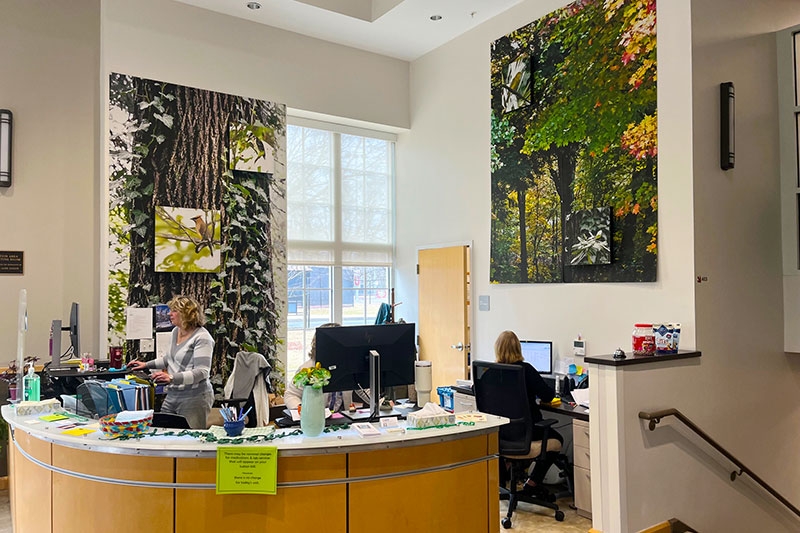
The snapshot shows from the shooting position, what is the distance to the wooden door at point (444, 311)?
21.0 ft

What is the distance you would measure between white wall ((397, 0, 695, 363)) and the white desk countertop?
7.31ft

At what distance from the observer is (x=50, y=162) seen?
541cm

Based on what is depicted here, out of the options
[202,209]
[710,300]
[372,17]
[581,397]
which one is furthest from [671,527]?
[372,17]

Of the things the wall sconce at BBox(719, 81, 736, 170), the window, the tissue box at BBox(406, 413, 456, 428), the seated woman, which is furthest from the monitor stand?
the wall sconce at BBox(719, 81, 736, 170)

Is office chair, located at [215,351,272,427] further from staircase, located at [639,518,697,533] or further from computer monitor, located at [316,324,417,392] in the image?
staircase, located at [639,518,697,533]

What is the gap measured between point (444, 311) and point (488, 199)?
54.3 inches

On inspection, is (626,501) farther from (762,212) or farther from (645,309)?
(762,212)

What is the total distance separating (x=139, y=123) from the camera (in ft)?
17.9

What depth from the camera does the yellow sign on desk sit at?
2562mm

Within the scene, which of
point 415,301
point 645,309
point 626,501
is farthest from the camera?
point 415,301

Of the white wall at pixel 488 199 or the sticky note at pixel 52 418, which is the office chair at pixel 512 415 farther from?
the sticky note at pixel 52 418

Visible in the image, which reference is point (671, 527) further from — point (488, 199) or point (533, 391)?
point (488, 199)

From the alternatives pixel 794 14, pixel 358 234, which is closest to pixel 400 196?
pixel 358 234

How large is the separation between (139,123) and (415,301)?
358 centimetres
